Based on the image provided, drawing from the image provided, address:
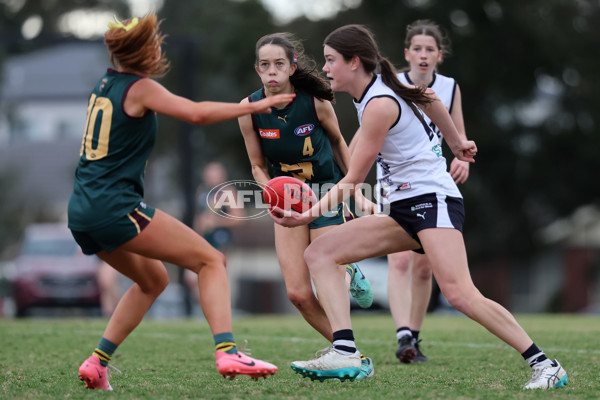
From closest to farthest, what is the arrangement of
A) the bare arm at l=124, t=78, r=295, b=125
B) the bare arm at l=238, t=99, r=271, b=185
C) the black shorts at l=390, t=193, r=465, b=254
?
the bare arm at l=124, t=78, r=295, b=125 → the black shorts at l=390, t=193, r=465, b=254 → the bare arm at l=238, t=99, r=271, b=185

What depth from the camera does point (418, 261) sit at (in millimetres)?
7535

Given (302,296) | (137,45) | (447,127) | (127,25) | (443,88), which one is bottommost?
(302,296)

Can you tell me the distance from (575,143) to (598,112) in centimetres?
128

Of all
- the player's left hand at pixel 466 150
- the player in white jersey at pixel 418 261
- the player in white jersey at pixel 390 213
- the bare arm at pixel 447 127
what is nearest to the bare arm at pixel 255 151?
the player in white jersey at pixel 390 213

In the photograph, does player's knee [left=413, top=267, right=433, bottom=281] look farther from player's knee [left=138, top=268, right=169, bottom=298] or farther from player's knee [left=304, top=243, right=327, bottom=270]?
player's knee [left=138, top=268, right=169, bottom=298]

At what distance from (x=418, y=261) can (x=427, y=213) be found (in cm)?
195

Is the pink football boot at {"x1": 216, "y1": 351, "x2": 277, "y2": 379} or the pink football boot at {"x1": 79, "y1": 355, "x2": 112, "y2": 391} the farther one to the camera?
the pink football boot at {"x1": 79, "y1": 355, "x2": 112, "y2": 391}

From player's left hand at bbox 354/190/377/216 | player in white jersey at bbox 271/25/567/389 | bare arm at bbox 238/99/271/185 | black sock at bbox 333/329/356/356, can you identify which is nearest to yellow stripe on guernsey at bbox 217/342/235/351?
player in white jersey at bbox 271/25/567/389

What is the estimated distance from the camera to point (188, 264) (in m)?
5.41

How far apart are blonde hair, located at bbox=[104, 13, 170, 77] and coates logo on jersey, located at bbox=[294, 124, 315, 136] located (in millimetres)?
1275

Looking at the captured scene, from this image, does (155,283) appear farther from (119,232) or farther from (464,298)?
(464,298)

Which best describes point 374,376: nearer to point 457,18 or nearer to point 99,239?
point 99,239

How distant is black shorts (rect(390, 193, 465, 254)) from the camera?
5.62 m

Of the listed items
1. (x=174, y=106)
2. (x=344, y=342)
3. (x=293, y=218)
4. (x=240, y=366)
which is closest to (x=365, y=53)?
(x=293, y=218)
